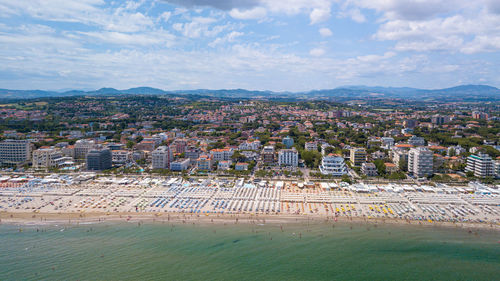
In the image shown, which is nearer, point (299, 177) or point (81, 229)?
point (81, 229)

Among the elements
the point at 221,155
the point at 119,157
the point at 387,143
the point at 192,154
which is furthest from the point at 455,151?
the point at 119,157

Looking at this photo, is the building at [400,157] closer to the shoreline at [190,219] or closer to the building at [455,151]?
the building at [455,151]

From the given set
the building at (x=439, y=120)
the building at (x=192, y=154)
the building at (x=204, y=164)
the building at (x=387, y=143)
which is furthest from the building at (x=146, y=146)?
the building at (x=439, y=120)

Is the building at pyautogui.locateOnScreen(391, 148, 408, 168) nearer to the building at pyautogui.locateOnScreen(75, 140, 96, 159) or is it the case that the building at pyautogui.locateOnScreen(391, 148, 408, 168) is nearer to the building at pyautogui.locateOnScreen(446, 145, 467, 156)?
the building at pyautogui.locateOnScreen(446, 145, 467, 156)

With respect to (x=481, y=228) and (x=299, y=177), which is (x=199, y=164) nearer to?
(x=299, y=177)

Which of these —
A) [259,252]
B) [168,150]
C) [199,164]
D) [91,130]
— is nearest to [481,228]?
[259,252]

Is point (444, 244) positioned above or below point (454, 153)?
below
